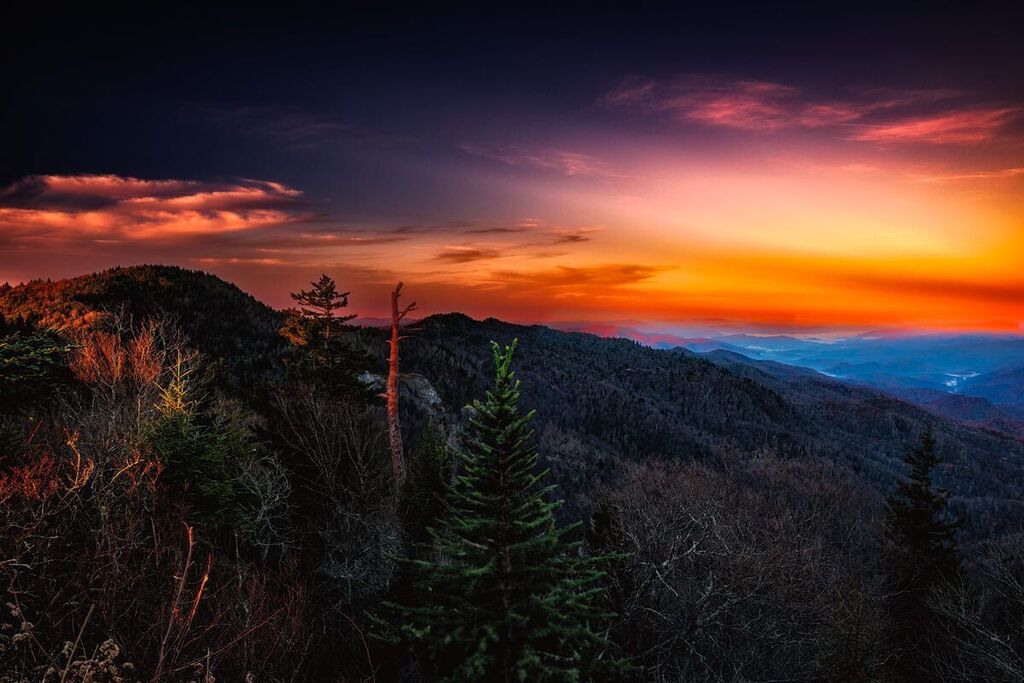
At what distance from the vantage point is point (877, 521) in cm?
4769

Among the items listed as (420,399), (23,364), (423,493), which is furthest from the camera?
(420,399)

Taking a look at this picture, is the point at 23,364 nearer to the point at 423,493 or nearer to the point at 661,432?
the point at 423,493

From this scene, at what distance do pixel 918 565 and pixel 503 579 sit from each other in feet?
118

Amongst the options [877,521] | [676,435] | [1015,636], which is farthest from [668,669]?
[676,435]

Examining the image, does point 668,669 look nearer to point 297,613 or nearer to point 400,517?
point 400,517

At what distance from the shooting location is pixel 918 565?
1238 inches

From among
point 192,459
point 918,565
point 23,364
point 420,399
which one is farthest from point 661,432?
point 23,364

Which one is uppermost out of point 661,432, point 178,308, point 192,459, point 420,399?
point 178,308

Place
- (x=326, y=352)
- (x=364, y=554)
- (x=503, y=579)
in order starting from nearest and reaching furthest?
(x=503, y=579) → (x=364, y=554) → (x=326, y=352)

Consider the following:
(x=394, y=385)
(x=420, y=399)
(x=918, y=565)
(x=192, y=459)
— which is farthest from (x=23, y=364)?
(x=918, y=565)

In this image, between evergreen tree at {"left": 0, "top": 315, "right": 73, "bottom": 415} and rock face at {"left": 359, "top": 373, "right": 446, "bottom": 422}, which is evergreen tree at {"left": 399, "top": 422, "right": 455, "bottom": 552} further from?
rock face at {"left": 359, "top": 373, "right": 446, "bottom": 422}

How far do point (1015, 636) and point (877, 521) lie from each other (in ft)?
84.6

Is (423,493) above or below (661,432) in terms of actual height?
above

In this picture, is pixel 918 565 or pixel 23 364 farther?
pixel 918 565
